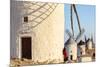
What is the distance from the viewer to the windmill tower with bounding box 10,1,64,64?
1604 millimetres

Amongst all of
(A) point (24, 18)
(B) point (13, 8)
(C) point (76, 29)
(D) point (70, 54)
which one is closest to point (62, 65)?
(D) point (70, 54)

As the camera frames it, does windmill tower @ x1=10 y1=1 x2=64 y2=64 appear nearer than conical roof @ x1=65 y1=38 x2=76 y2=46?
Yes

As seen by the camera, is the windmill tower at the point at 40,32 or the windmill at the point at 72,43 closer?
the windmill tower at the point at 40,32

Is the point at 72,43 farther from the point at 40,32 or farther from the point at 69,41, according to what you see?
the point at 40,32

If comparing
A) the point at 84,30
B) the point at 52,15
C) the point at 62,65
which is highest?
the point at 52,15

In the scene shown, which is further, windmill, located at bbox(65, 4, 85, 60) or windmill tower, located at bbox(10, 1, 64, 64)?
windmill, located at bbox(65, 4, 85, 60)

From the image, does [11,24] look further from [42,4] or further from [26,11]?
[42,4]

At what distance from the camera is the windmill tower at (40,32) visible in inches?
63.2

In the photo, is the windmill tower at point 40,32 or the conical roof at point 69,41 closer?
the windmill tower at point 40,32

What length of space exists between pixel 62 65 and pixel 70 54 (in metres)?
0.12

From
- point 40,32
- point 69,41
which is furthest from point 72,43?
point 40,32

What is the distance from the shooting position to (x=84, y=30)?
178cm
